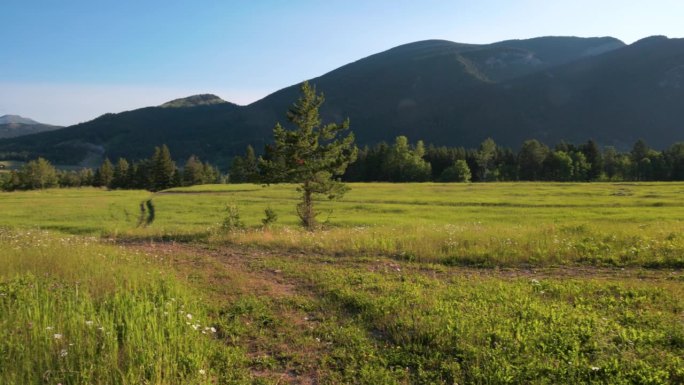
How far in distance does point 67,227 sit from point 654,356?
141 ft

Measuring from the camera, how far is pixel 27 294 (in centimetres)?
795

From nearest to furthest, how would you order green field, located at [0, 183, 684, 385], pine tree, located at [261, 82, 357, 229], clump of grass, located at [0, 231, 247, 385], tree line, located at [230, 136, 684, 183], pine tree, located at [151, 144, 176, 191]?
clump of grass, located at [0, 231, 247, 385] < green field, located at [0, 183, 684, 385] < pine tree, located at [261, 82, 357, 229] < pine tree, located at [151, 144, 176, 191] < tree line, located at [230, 136, 684, 183]

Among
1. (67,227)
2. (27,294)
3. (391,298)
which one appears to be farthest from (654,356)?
(67,227)

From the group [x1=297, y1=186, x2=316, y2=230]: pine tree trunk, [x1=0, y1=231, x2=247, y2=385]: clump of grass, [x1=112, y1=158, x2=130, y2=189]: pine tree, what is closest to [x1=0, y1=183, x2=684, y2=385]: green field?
[x1=0, y1=231, x2=247, y2=385]: clump of grass

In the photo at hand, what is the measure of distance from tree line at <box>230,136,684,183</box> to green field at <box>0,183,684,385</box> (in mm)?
99730

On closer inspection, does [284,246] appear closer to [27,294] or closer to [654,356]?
[27,294]

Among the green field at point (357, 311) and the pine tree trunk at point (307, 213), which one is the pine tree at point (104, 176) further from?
the green field at point (357, 311)

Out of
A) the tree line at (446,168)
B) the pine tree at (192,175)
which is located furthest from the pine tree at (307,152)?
the pine tree at (192,175)

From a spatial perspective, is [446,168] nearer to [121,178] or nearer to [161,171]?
[161,171]

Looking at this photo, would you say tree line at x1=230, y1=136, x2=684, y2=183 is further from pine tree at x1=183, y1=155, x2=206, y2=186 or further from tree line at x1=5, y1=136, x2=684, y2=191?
pine tree at x1=183, y1=155, x2=206, y2=186

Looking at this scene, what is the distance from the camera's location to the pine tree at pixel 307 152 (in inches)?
863

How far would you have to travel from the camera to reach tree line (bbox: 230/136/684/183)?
112500mm

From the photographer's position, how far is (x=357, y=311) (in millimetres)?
8008

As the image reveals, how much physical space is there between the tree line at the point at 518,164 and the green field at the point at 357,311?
9973 centimetres
